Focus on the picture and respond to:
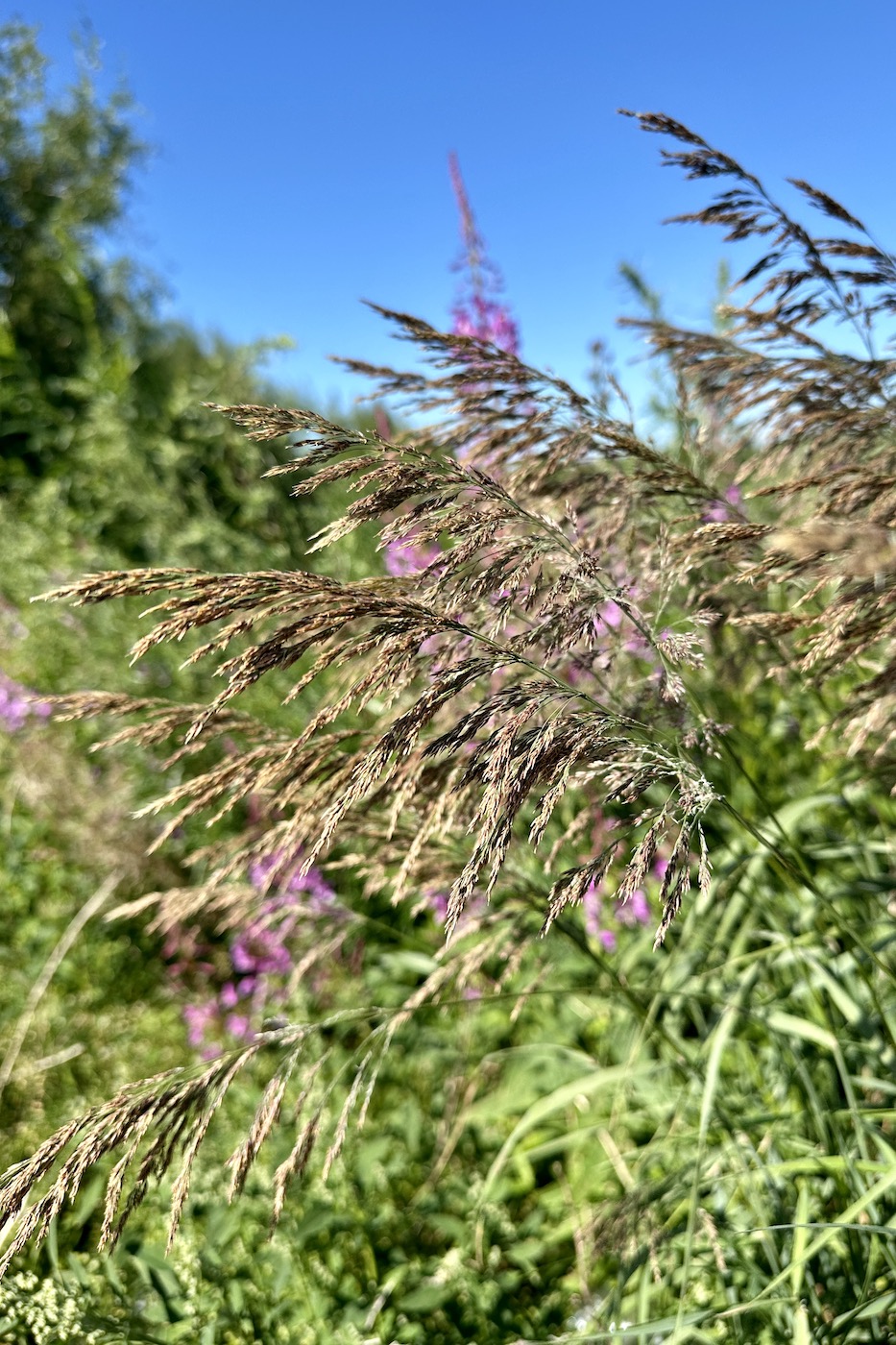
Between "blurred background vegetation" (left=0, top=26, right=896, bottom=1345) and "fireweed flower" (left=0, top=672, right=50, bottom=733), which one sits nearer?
"blurred background vegetation" (left=0, top=26, right=896, bottom=1345)

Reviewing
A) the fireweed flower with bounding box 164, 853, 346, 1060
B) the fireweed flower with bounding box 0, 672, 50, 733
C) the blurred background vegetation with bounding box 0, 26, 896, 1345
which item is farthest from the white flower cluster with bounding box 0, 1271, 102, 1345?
the fireweed flower with bounding box 0, 672, 50, 733

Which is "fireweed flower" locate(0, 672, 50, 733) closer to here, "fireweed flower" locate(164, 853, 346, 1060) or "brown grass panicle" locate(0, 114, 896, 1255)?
"fireweed flower" locate(164, 853, 346, 1060)

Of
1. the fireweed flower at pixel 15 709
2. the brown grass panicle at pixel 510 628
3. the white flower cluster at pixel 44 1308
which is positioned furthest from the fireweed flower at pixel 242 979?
the fireweed flower at pixel 15 709

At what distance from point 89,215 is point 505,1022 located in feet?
49.9

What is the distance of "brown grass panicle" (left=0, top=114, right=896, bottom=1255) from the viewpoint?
1060 millimetres

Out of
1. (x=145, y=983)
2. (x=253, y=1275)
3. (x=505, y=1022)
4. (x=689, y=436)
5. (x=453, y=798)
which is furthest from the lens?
(x=145, y=983)

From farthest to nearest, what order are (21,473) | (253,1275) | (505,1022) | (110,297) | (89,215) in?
(89,215) < (110,297) < (21,473) < (505,1022) < (253,1275)

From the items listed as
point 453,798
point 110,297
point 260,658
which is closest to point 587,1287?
point 453,798

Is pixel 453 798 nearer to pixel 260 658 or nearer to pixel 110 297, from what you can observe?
pixel 260 658

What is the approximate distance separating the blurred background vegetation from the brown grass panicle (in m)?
0.28

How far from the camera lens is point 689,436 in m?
1.87

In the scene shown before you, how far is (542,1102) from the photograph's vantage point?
1.83 meters

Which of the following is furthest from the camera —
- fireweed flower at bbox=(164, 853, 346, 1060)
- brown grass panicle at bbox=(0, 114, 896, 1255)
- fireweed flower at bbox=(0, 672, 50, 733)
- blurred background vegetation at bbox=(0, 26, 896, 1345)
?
fireweed flower at bbox=(0, 672, 50, 733)

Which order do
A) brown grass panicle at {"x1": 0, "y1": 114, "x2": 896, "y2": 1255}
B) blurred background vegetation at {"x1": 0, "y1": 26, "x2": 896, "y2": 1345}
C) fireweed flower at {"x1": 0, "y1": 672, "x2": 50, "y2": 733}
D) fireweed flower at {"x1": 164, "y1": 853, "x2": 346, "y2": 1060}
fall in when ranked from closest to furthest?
1. brown grass panicle at {"x1": 0, "y1": 114, "x2": 896, "y2": 1255}
2. blurred background vegetation at {"x1": 0, "y1": 26, "x2": 896, "y2": 1345}
3. fireweed flower at {"x1": 164, "y1": 853, "x2": 346, "y2": 1060}
4. fireweed flower at {"x1": 0, "y1": 672, "x2": 50, "y2": 733}
